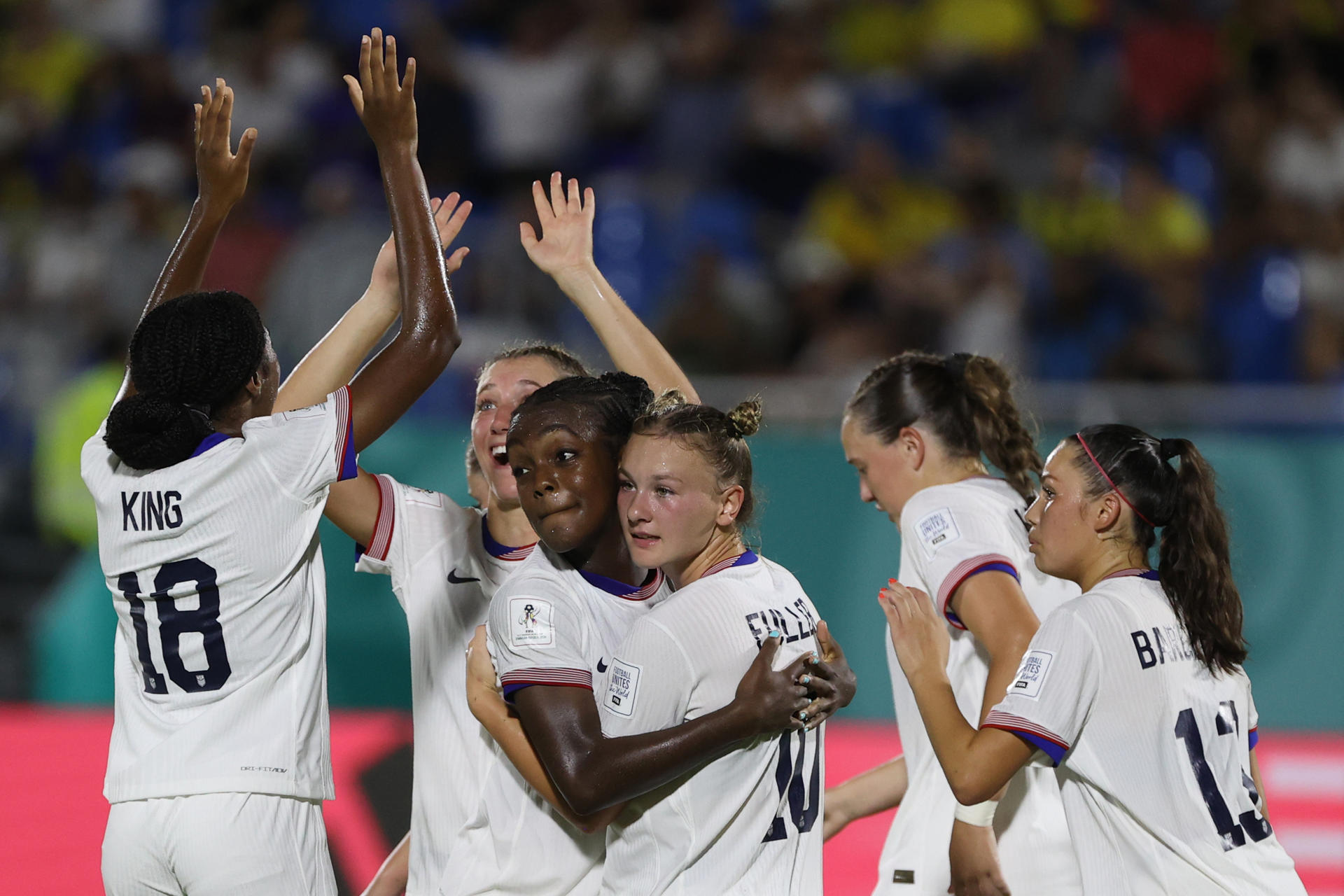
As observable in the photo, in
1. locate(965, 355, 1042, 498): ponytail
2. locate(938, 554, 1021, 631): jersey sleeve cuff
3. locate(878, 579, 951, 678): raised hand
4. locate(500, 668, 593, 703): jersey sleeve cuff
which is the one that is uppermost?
locate(965, 355, 1042, 498): ponytail

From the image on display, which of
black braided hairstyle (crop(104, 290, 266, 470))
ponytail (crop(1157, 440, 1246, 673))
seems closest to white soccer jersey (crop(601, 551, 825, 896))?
ponytail (crop(1157, 440, 1246, 673))

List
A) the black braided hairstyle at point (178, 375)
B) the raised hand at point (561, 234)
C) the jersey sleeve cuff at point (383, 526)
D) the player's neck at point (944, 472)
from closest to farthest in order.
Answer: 1. the black braided hairstyle at point (178, 375)
2. the jersey sleeve cuff at point (383, 526)
3. the player's neck at point (944, 472)
4. the raised hand at point (561, 234)

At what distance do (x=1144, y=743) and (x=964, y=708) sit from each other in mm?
729

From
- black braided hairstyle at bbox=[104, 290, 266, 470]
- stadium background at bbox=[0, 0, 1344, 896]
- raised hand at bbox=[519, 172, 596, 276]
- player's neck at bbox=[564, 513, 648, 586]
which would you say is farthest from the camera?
stadium background at bbox=[0, 0, 1344, 896]

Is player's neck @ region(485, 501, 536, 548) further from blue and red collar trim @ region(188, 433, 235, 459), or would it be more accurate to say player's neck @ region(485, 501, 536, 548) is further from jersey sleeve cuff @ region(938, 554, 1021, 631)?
jersey sleeve cuff @ region(938, 554, 1021, 631)

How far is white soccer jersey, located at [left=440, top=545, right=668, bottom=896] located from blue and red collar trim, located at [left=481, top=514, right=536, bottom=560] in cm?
37

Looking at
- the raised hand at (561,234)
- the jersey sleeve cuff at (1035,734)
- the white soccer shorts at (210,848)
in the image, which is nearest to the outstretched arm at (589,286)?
the raised hand at (561,234)

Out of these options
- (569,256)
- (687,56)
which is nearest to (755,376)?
(687,56)

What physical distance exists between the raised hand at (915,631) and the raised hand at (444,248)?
120cm

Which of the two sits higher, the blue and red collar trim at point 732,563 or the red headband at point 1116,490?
the red headband at point 1116,490

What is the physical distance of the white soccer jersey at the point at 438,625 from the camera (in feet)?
10.4

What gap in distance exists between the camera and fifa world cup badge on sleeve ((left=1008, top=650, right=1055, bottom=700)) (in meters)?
2.81

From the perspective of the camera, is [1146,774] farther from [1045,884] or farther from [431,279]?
[431,279]

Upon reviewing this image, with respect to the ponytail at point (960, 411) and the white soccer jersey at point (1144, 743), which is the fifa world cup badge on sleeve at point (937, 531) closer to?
the ponytail at point (960, 411)
